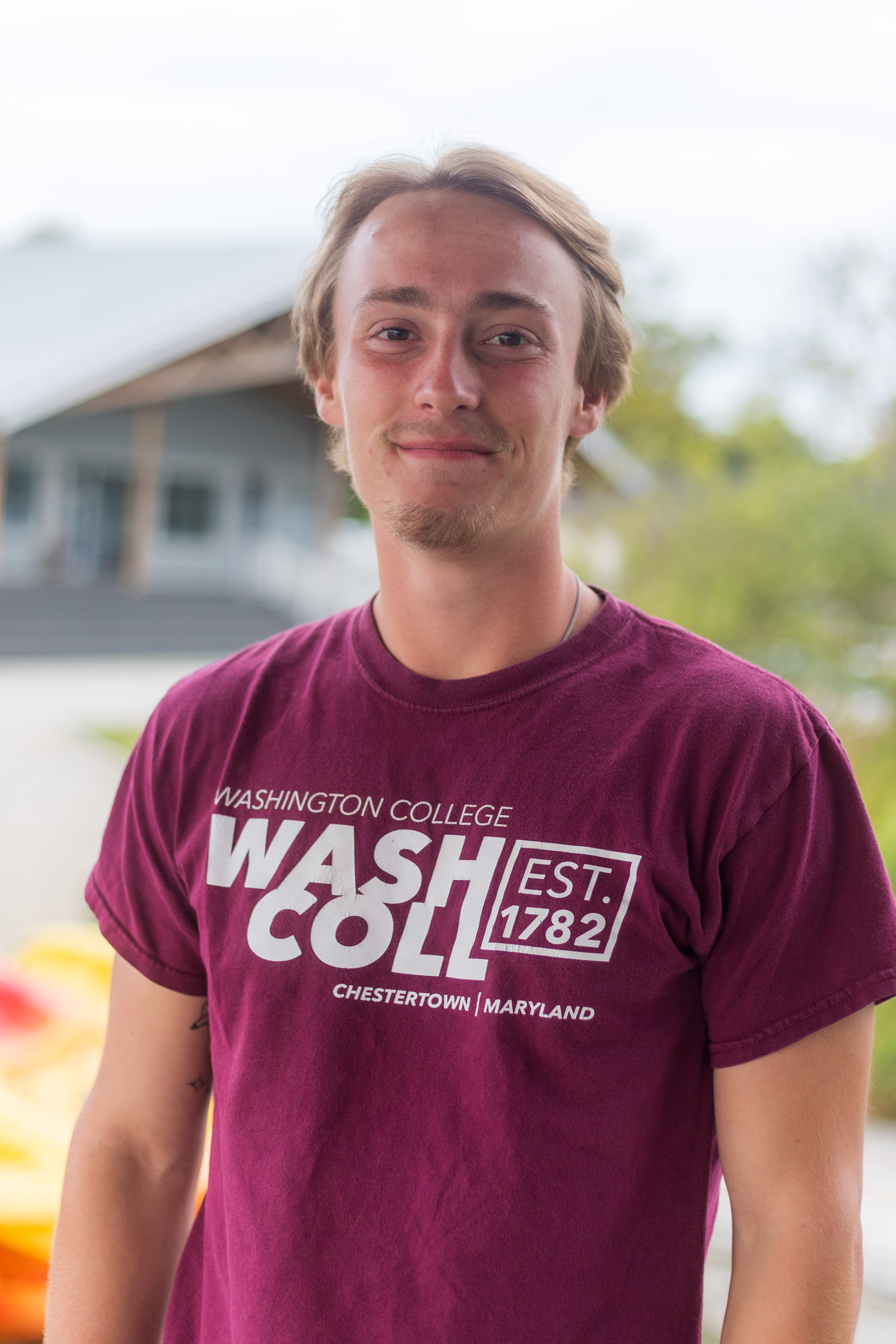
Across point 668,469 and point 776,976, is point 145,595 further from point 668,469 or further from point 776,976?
point 776,976

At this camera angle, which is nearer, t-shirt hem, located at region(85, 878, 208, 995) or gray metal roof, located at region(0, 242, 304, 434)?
t-shirt hem, located at region(85, 878, 208, 995)

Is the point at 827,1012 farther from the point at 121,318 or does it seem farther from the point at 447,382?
the point at 121,318

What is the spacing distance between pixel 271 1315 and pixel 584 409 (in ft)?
3.72

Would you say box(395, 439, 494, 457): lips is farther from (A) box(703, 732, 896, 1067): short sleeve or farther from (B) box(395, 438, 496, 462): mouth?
(A) box(703, 732, 896, 1067): short sleeve

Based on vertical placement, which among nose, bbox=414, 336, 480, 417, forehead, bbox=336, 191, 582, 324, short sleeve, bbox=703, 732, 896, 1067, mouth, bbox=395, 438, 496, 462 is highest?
forehead, bbox=336, 191, 582, 324

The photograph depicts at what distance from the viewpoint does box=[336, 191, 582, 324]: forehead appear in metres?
1.48

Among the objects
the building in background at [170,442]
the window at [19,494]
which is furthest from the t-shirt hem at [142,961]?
the window at [19,494]

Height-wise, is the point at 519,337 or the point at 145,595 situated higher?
the point at 145,595

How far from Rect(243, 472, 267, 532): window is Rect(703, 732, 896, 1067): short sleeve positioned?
791 inches

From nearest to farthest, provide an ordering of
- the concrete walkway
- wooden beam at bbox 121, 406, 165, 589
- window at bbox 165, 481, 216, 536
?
the concrete walkway < wooden beam at bbox 121, 406, 165, 589 < window at bbox 165, 481, 216, 536

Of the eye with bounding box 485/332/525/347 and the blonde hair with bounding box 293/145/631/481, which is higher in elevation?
the blonde hair with bounding box 293/145/631/481

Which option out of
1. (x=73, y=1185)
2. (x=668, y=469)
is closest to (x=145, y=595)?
(x=668, y=469)

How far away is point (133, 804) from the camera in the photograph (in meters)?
1.60

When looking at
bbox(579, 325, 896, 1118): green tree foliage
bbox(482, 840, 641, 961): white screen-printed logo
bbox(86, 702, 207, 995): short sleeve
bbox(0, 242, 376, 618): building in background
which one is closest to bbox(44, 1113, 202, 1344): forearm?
bbox(86, 702, 207, 995): short sleeve
